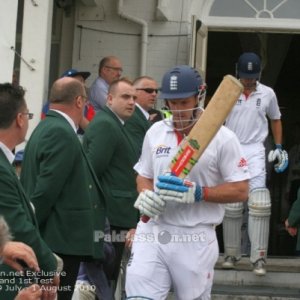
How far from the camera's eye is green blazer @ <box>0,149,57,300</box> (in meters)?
4.65

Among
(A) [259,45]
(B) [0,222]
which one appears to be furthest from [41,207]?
(A) [259,45]

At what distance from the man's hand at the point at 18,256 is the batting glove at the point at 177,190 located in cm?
127

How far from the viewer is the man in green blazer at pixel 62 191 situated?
580 centimetres

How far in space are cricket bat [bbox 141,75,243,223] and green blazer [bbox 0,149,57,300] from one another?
1.07m

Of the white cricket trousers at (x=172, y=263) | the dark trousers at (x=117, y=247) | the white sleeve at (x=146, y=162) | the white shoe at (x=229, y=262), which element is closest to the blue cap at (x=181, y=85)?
the white sleeve at (x=146, y=162)

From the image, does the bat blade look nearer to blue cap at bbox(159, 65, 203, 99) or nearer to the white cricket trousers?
blue cap at bbox(159, 65, 203, 99)

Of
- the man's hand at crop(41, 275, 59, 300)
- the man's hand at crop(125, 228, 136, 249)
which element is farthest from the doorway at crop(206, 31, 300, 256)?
the man's hand at crop(41, 275, 59, 300)

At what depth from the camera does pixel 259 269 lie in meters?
8.79

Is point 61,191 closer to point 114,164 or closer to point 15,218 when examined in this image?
point 15,218

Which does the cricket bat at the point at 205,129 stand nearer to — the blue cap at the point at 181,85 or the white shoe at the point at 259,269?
the blue cap at the point at 181,85

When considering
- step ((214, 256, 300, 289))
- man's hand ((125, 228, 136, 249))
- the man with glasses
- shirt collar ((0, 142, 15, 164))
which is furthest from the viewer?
the man with glasses

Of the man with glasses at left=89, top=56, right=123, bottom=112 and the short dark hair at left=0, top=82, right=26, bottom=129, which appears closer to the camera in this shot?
the short dark hair at left=0, top=82, right=26, bottom=129

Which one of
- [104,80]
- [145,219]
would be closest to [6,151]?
[145,219]

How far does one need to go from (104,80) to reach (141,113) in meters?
1.78
